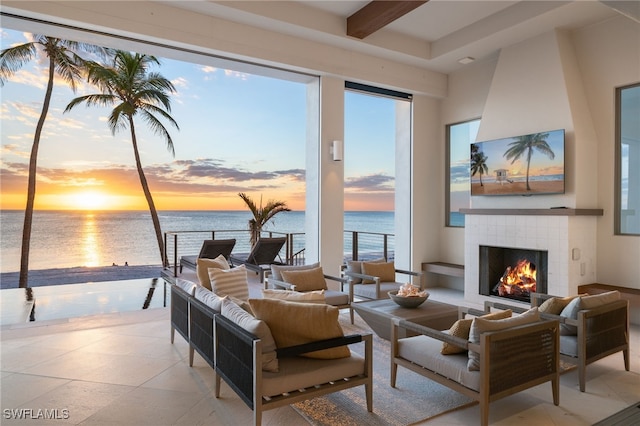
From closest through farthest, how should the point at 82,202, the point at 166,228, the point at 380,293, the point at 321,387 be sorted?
the point at 321,387 → the point at 380,293 → the point at 82,202 → the point at 166,228

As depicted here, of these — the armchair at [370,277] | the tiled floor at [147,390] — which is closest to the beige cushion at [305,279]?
the armchair at [370,277]

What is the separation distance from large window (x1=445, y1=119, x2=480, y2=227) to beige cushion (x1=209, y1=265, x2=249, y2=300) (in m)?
4.72

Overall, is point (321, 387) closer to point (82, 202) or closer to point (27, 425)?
point (27, 425)

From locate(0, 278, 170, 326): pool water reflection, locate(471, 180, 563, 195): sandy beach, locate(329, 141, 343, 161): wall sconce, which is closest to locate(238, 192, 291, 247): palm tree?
locate(0, 278, 170, 326): pool water reflection

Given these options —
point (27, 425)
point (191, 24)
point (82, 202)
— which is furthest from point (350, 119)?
point (27, 425)

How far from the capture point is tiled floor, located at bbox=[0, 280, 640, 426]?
258 cm

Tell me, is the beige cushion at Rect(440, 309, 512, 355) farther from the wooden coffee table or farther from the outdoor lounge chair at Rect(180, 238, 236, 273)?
the outdoor lounge chair at Rect(180, 238, 236, 273)

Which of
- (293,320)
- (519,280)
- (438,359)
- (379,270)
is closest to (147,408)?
(293,320)

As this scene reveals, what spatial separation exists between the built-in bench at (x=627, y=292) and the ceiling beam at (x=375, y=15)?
416 cm

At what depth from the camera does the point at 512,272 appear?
19.6 feet

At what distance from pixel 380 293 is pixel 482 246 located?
222 centimetres

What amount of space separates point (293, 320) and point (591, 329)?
2.42 metres

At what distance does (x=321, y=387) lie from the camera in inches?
95.7

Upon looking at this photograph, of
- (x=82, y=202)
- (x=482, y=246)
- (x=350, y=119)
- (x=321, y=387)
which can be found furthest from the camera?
(x=350, y=119)
